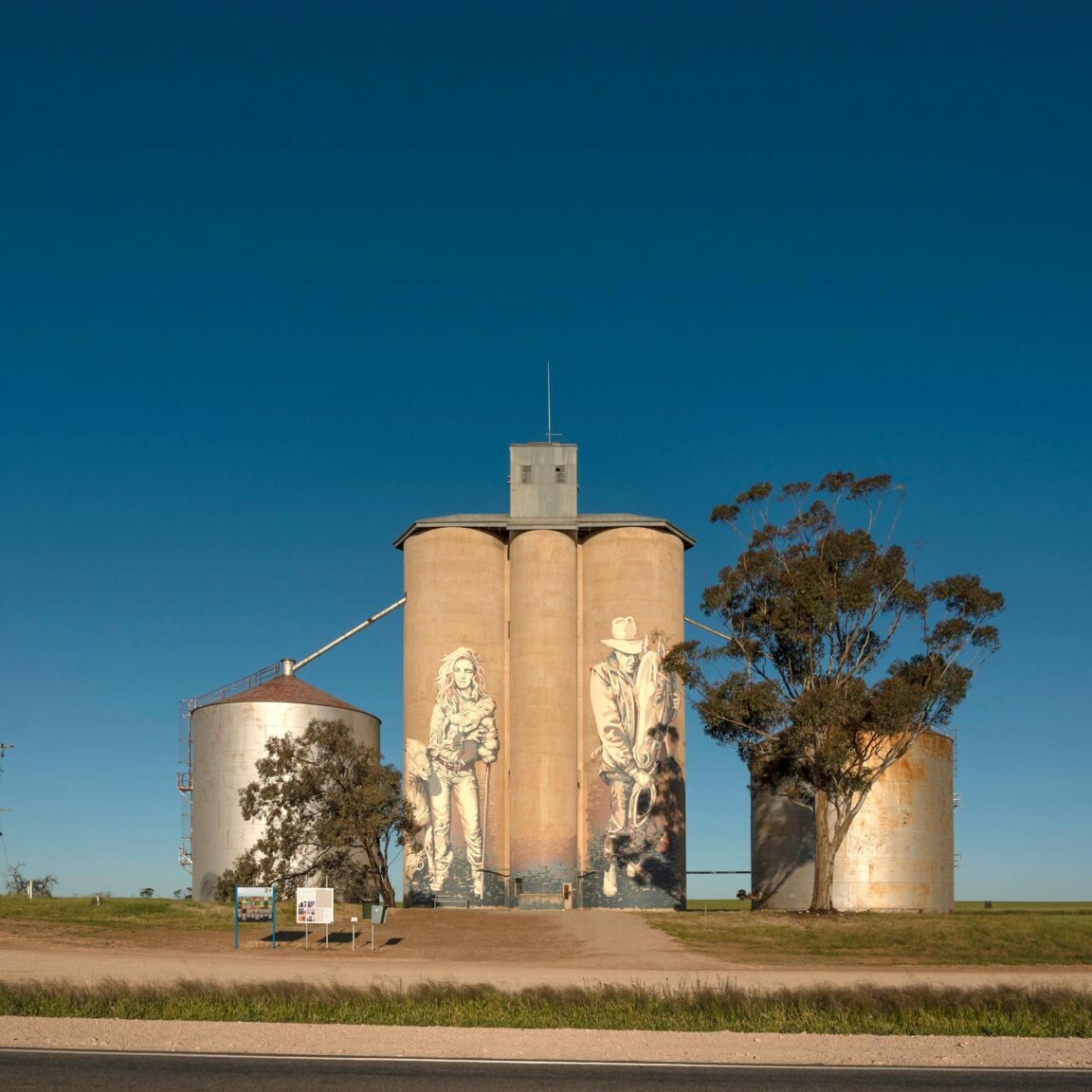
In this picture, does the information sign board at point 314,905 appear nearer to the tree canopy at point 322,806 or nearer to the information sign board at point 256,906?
the information sign board at point 256,906

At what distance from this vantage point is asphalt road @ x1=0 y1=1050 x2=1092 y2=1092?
672 inches

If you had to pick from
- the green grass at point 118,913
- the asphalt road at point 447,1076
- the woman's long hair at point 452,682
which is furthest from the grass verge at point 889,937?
the asphalt road at point 447,1076

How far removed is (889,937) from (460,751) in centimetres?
2930

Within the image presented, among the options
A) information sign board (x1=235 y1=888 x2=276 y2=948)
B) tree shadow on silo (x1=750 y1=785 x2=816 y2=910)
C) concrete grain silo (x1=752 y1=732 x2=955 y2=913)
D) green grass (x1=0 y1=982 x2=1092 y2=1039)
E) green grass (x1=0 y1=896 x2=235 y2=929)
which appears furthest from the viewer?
tree shadow on silo (x1=750 y1=785 x2=816 y2=910)

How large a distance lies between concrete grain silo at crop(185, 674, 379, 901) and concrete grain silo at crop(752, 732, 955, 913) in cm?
2273

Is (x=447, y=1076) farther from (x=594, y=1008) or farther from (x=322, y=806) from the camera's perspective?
(x=322, y=806)

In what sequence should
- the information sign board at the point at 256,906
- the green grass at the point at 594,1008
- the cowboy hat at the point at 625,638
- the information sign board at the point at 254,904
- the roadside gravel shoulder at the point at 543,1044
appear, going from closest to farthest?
the roadside gravel shoulder at the point at 543,1044
the green grass at the point at 594,1008
the information sign board at the point at 254,904
the information sign board at the point at 256,906
the cowboy hat at the point at 625,638

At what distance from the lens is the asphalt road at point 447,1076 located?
17066 millimetres

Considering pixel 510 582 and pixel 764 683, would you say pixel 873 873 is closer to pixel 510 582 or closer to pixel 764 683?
pixel 764 683

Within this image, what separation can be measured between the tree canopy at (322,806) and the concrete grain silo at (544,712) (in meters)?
11.9

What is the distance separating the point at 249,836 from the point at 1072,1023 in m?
53.6

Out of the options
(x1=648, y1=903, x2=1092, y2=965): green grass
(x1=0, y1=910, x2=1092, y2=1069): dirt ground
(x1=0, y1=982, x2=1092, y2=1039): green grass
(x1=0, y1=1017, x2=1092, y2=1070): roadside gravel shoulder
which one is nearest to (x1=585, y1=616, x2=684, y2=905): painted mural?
(x1=0, y1=910, x2=1092, y2=1069): dirt ground

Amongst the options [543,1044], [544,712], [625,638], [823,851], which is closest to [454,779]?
[544,712]

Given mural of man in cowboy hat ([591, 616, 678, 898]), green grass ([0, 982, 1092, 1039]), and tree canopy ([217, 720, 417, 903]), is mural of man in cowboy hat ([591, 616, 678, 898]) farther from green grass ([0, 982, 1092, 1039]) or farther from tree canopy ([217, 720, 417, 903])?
green grass ([0, 982, 1092, 1039])
